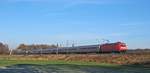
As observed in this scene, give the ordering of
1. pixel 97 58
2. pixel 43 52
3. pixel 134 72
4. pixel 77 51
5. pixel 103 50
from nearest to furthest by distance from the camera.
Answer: pixel 134 72, pixel 97 58, pixel 103 50, pixel 77 51, pixel 43 52

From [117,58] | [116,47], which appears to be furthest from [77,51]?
[117,58]

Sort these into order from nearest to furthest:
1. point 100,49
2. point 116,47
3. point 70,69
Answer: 1. point 70,69
2. point 116,47
3. point 100,49

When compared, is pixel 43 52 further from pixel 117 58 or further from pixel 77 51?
pixel 117 58

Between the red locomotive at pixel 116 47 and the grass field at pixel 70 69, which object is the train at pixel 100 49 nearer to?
the red locomotive at pixel 116 47

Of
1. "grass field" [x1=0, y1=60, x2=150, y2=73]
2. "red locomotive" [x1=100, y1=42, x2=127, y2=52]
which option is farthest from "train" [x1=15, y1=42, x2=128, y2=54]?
"grass field" [x1=0, y1=60, x2=150, y2=73]

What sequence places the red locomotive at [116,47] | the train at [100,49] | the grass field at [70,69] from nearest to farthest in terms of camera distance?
the grass field at [70,69]
the red locomotive at [116,47]
the train at [100,49]

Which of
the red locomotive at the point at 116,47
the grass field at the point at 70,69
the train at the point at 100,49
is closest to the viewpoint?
the grass field at the point at 70,69

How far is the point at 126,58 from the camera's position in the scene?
2517 inches

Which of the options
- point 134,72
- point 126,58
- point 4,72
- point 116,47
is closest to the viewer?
point 4,72

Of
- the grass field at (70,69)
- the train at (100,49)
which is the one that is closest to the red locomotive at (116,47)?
the train at (100,49)

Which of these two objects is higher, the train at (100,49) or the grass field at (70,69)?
the train at (100,49)

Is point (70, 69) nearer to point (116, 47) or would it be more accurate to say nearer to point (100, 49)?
point (116, 47)

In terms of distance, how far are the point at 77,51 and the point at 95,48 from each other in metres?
10.6

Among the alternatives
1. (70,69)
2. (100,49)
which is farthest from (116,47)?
(70,69)
